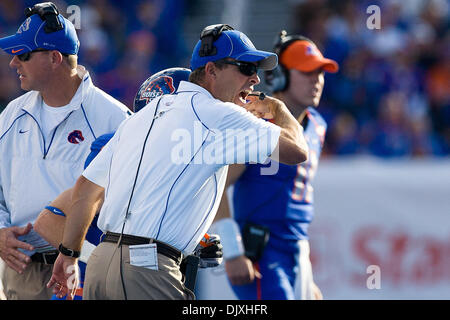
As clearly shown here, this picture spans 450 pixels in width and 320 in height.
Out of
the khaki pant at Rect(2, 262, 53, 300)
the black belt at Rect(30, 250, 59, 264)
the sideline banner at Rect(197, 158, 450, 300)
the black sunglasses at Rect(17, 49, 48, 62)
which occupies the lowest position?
the sideline banner at Rect(197, 158, 450, 300)

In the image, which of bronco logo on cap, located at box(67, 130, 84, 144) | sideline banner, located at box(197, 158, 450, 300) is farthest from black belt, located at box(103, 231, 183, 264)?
sideline banner, located at box(197, 158, 450, 300)

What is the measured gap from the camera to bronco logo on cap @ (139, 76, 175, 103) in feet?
13.1

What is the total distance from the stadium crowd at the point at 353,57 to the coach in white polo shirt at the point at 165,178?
235 inches

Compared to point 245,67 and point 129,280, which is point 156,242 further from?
point 245,67

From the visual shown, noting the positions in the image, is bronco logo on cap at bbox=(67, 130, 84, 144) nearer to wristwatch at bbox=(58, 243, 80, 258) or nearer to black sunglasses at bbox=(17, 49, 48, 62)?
black sunglasses at bbox=(17, 49, 48, 62)

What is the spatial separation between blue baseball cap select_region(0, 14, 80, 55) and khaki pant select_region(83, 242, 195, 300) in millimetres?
1519

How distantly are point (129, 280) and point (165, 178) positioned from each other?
0.44m

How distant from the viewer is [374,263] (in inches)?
306

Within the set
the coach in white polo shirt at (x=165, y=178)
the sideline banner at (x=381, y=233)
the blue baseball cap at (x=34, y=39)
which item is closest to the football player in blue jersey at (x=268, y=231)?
the blue baseball cap at (x=34, y=39)

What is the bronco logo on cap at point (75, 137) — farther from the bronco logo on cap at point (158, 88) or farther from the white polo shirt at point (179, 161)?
the white polo shirt at point (179, 161)

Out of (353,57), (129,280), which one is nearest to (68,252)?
(129,280)

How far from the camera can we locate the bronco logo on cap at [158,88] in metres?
3.99

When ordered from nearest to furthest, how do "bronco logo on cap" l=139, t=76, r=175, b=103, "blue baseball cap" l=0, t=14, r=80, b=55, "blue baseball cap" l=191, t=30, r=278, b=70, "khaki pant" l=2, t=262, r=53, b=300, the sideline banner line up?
"blue baseball cap" l=191, t=30, r=278, b=70 < "bronco logo on cap" l=139, t=76, r=175, b=103 < "blue baseball cap" l=0, t=14, r=80, b=55 < "khaki pant" l=2, t=262, r=53, b=300 < the sideline banner

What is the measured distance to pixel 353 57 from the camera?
35.4 ft
